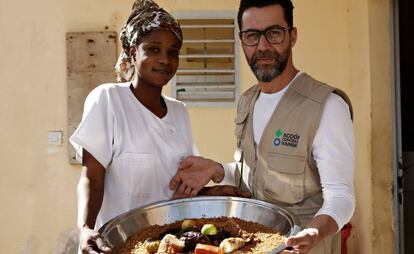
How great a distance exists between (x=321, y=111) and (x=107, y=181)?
2.81 ft

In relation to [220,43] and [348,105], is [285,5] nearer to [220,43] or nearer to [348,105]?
[348,105]

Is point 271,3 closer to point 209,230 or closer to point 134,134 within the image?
point 134,134

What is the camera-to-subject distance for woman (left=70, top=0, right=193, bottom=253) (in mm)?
2020

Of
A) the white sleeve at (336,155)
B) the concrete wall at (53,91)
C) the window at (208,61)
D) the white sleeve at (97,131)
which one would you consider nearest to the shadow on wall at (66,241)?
the concrete wall at (53,91)

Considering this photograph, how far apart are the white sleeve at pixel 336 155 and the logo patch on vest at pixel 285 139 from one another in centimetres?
7

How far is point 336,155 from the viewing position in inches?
78.4

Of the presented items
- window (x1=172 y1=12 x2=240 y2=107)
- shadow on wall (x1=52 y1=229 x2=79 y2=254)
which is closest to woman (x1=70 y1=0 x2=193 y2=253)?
window (x1=172 y1=12 x2=240 y2=107)

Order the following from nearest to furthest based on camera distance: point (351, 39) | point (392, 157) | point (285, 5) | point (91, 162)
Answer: point (91, 162), point (285, 5), point (392, 157), point (351, 39)

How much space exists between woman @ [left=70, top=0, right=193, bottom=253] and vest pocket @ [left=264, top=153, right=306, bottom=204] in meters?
0.37

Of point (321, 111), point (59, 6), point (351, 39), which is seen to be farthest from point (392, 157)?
point (59, 6)

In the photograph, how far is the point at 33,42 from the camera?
4.16 metres

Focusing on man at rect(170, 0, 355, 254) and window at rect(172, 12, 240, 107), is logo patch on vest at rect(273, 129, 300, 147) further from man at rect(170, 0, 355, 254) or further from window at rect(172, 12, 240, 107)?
window at rect(172, 12, 240, 107)

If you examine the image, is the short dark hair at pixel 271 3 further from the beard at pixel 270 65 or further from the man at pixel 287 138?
the beard at pixel 270 65

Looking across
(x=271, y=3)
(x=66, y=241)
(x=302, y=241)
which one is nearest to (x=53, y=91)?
(x=66, y=241)
